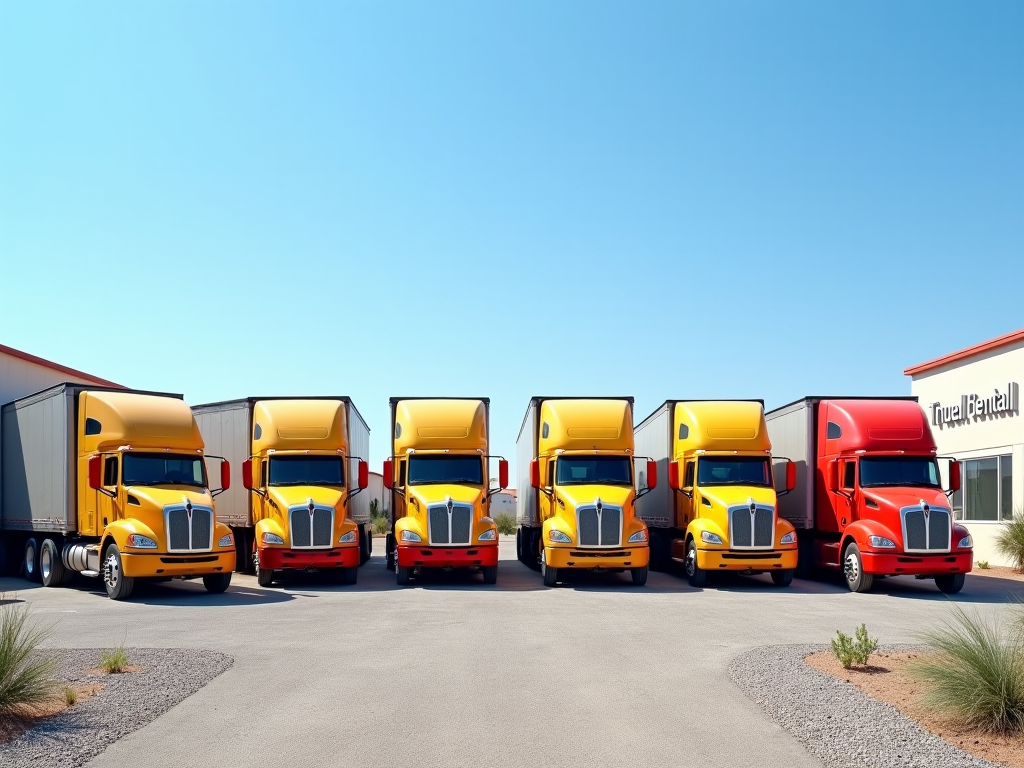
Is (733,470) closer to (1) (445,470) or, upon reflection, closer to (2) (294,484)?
(1) (445,470)

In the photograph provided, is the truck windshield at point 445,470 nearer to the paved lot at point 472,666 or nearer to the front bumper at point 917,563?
the paved lot at point 472,666

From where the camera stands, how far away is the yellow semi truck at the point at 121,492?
1839cm

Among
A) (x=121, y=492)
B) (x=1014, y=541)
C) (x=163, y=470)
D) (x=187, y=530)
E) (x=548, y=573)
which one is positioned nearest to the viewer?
(x=187, y=530)

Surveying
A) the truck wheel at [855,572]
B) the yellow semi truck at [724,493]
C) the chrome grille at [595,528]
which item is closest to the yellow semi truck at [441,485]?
the chrome grille at [595,528]

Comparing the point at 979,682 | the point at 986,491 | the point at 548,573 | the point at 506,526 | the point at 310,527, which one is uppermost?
the point at 986,491

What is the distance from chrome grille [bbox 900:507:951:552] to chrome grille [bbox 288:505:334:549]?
11633mm

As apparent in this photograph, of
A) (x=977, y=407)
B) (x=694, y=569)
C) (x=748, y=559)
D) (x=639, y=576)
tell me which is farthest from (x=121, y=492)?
(x=977, y=407)

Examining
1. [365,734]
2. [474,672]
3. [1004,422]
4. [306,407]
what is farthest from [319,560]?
[1004,422]

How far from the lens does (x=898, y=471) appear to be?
20.8 metres

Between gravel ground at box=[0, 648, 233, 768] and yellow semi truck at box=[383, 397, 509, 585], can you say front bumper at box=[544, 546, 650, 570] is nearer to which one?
yellow semi truck at box=[383, 397, 509, 585]

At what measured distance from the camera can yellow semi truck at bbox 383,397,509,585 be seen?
2050cm

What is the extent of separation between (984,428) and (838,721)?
22.8 m

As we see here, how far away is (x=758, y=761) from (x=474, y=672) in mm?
4029

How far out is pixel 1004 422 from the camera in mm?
26969
